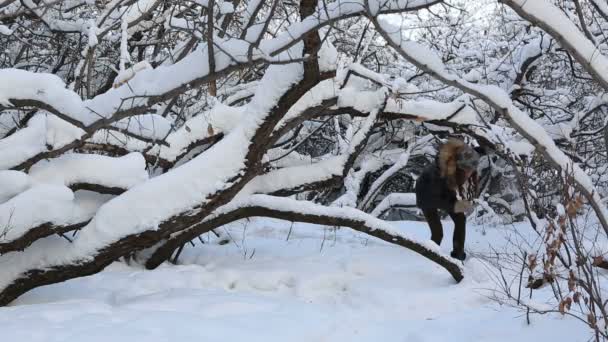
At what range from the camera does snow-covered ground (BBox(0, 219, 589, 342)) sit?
396 cm

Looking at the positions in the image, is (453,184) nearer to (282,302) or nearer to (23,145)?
(282,302)

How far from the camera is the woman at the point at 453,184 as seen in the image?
6.12 meters

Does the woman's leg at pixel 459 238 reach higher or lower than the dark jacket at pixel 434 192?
lower

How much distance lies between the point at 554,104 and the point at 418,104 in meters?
5.25

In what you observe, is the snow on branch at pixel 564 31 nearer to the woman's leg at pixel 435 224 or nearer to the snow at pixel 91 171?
the snow at pixel 91 171

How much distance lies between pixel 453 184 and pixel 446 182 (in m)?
0.07

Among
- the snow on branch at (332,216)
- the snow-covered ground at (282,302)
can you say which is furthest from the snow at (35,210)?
the snow on branch at (332,216)

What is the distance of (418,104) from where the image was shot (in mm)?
6555

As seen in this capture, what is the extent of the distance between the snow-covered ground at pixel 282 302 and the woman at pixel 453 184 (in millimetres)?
371

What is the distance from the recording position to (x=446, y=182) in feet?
20.7

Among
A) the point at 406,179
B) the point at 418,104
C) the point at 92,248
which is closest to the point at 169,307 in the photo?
the point at 92,248

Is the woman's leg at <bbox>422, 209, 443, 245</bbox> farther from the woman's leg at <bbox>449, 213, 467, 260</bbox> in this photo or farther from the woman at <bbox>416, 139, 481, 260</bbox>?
the woman's leg at <bbox>449, 213, 467, 260</bbox>

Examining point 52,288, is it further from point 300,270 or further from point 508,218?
point 508,218

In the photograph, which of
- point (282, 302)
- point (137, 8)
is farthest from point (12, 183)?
point (282, 302)
